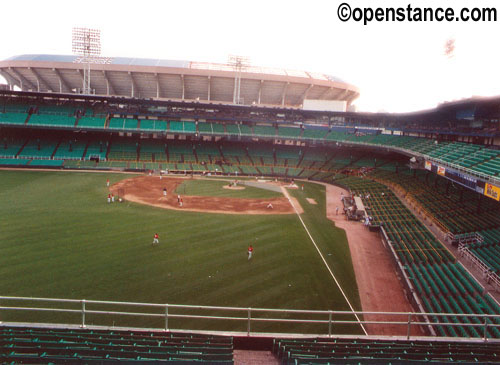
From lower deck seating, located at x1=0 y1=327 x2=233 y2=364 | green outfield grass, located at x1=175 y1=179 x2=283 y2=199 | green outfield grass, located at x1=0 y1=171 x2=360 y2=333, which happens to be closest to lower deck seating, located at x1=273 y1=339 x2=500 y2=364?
lower deck seating, located at x1=0 y1=327 x2=233 y2=364

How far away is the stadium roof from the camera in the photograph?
72.1m

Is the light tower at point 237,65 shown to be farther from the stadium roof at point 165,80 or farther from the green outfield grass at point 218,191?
the green outfield grass at point 218,191

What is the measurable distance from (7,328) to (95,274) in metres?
11.7

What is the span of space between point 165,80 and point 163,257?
2392 inches

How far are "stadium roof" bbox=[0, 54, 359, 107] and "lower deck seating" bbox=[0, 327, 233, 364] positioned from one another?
6926cm

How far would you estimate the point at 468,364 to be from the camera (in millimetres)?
6359

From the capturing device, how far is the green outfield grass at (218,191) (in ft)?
135

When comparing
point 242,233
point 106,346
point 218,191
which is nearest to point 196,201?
→ point 218,191

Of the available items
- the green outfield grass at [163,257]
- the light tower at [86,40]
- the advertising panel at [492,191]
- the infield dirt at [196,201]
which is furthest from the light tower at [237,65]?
the advertising panel at [492,191]

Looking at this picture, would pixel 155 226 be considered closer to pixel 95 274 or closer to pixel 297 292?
pixel 95 274

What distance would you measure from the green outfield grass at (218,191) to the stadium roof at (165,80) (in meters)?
33.3

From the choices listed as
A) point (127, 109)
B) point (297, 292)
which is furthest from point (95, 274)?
point (127, 109)

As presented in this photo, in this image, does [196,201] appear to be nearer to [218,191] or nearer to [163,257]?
[218,191]

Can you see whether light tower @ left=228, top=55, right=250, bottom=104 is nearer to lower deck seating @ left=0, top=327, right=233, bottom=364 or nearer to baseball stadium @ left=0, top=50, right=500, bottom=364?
baseball stadium @ left=0, top=50, right=500, bottom=364
